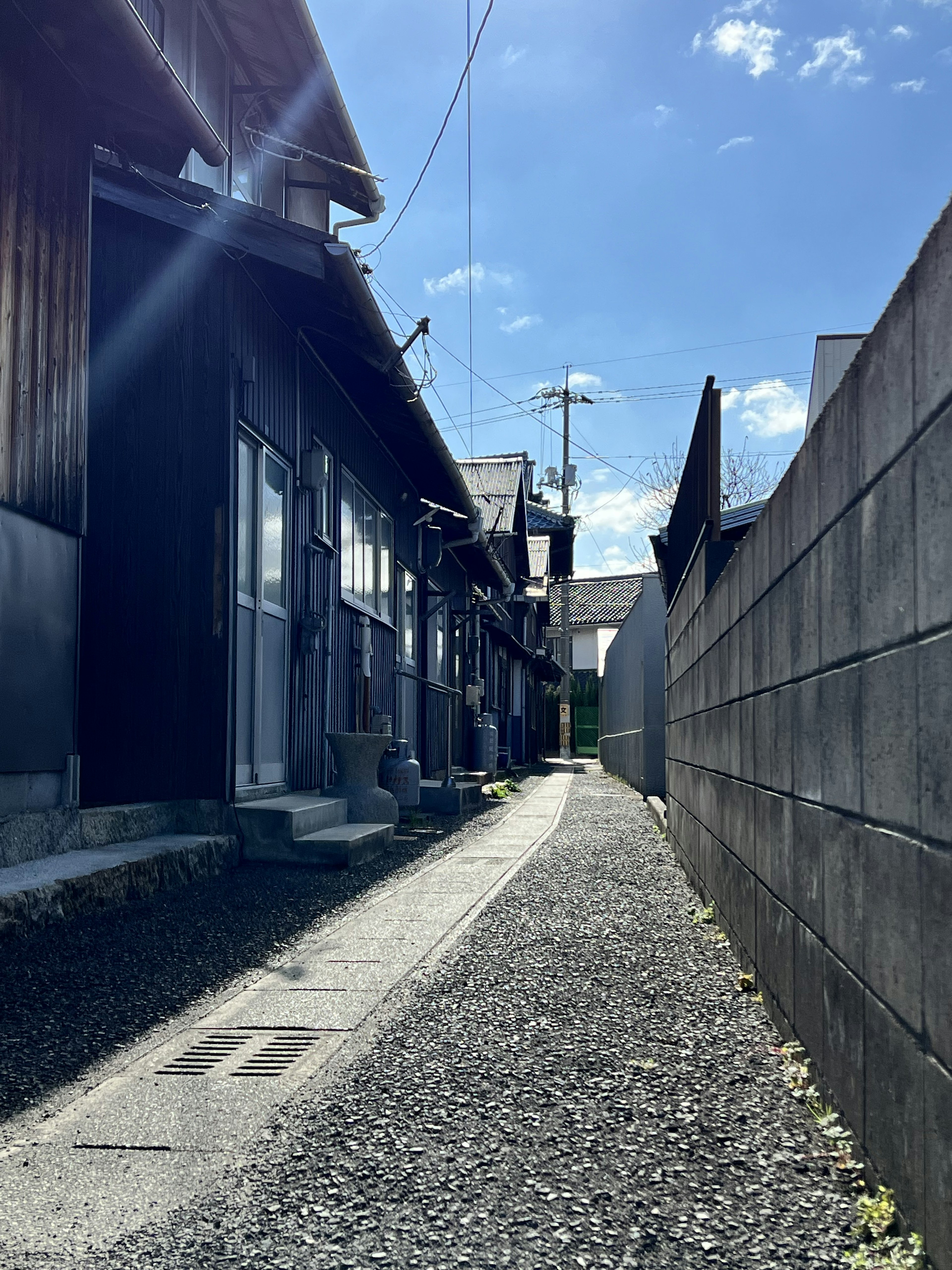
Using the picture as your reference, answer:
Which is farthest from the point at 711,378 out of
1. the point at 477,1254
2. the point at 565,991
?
the point at 477,1254

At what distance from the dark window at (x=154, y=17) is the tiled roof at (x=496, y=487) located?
44.2 feet

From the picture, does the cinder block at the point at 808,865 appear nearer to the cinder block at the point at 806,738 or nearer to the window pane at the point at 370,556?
the cinder block at the point at 806,738

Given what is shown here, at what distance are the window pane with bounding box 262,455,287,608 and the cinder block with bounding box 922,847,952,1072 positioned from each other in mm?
5731

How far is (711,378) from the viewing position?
17.2 feet

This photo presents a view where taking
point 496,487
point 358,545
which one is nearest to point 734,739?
point 358,545

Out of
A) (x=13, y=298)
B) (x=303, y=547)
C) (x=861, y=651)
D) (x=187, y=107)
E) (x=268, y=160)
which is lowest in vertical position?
(x=861, y=651)

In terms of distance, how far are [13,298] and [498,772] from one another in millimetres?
15644

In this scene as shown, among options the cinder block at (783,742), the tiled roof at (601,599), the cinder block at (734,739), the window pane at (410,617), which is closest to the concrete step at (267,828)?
the cinder block at (734,739)

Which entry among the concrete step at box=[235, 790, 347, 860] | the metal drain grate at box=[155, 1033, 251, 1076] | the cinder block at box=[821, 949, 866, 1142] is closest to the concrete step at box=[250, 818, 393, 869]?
the concrete step at box=[235, 790, 347, 860]

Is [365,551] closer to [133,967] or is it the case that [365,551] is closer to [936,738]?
[133,967]

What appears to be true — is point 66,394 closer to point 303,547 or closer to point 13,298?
point 13,298

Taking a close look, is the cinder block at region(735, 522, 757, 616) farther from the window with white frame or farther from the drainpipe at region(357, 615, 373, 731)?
the drainpipe at region(357, 615, 373, 731)

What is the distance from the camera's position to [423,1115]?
2.32m

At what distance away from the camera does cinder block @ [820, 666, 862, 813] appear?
204cm
